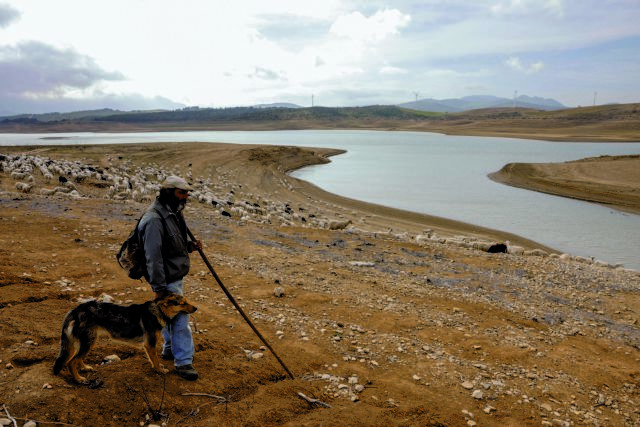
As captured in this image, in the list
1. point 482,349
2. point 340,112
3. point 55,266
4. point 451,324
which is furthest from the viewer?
point 340,112

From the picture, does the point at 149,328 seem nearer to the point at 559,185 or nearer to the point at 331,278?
the point at 331,278

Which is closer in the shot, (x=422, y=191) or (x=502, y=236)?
(x=502, y=236)

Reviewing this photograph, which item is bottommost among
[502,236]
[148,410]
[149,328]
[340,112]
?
[502,236]

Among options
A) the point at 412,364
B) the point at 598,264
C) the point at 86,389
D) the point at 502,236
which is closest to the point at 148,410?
the point at 86,389

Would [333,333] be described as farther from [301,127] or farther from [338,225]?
[301,127]

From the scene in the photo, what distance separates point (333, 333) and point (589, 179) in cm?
3464

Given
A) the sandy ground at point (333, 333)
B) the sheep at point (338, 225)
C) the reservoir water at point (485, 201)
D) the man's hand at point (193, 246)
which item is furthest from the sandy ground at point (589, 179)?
the man's hand at point (193, 246)

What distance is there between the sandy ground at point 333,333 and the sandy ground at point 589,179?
19131 millimetres

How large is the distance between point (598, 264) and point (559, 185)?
70.8 ft

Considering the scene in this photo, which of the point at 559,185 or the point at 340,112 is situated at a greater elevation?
the point at 340,112

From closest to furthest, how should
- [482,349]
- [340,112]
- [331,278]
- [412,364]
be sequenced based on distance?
[412,364] → [482,349] → [331,278] → [340,112]

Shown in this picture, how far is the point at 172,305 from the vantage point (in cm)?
475

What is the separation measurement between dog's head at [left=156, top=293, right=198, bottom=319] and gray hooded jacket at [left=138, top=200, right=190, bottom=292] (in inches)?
4.9

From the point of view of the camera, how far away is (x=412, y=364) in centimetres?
622
